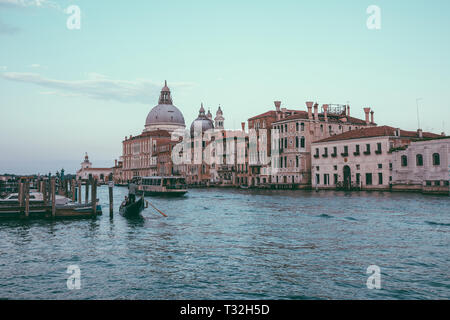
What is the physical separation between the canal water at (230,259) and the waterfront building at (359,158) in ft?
97.9

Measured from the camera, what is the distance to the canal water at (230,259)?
962cm

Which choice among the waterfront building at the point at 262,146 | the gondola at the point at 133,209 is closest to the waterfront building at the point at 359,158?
the waterfront building at the point at 262,146

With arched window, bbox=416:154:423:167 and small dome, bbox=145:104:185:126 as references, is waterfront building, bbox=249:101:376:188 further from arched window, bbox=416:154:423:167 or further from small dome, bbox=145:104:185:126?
small dome, bbox=145:104:185:126

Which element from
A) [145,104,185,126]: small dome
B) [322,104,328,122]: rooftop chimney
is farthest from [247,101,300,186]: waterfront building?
[145,104,185,126]: small dome

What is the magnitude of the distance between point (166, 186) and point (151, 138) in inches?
3021

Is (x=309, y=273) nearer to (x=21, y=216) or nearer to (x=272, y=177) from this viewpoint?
(x=21, y=216)

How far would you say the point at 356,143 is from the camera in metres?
54.4

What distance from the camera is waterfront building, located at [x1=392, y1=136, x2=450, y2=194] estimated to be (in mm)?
43844

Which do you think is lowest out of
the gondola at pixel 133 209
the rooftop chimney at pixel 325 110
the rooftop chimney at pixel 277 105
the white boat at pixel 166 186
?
the gondola at pixel 133 209

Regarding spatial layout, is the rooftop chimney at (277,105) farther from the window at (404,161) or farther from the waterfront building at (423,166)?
the window at (404,161)

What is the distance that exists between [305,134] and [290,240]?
4834 centimetres

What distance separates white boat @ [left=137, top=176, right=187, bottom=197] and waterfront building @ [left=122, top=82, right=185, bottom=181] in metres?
64.9

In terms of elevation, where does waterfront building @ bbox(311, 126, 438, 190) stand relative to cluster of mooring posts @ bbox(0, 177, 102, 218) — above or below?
above
